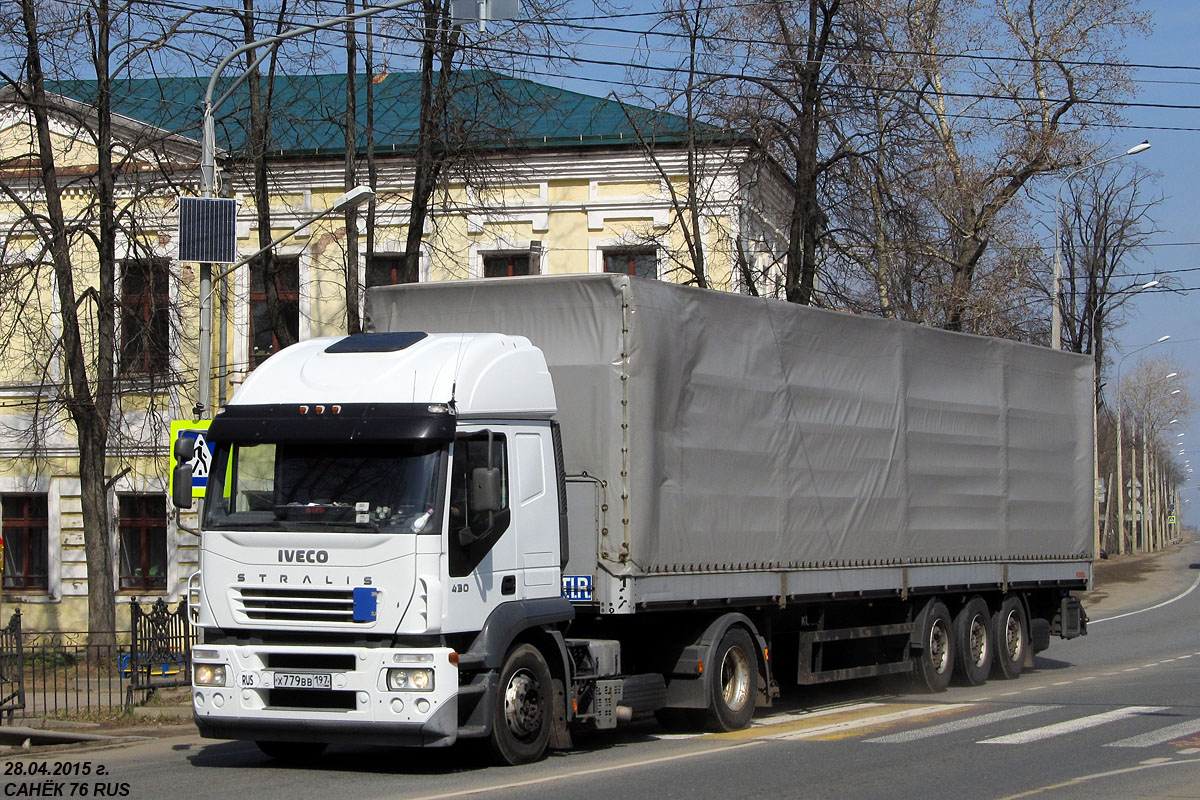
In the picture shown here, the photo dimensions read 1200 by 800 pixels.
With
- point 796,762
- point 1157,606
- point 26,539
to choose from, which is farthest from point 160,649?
point 1157,606

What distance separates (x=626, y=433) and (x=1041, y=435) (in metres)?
9.08

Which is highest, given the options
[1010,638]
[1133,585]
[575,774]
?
[575,774]

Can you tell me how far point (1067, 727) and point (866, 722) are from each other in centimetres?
186

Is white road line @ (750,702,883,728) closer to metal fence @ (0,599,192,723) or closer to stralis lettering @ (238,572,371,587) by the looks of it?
stralis lettering @ (238,572,371,587)

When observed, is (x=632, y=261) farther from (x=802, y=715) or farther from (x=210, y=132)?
(x=802, y=715)

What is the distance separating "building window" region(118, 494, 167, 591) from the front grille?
1892 cm

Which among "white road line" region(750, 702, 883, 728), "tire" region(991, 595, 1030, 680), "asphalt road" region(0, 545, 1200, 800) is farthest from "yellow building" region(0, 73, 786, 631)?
"asphalt road" region(0, 545, 1200, 800)

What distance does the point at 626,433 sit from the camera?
11.9 metres

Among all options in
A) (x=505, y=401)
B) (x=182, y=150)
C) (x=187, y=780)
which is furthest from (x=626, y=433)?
(x=182, y=150)

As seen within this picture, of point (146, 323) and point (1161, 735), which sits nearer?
point (1161, 735)

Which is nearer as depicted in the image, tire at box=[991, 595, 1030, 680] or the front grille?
the front grille

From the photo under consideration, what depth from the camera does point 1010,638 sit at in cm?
1864

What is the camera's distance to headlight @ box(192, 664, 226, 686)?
10.6 m

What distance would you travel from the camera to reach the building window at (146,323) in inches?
896
